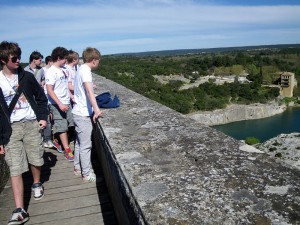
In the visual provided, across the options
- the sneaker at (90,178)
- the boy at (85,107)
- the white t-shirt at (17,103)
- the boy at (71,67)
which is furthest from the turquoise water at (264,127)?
the white t-shirt at (17,103)

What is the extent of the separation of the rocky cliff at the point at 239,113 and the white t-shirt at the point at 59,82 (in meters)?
55.6

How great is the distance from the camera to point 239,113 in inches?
2522

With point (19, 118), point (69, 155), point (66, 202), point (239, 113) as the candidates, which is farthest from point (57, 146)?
point (239, 113)

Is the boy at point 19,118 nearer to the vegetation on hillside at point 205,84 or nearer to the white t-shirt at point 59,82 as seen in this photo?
the white t-shirt at point 59,82

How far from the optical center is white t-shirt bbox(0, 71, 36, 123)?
2607 millimetres

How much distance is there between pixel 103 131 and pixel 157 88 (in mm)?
59822

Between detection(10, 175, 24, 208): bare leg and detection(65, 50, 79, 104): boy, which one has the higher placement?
detection(65, 50, 79, 104): boy

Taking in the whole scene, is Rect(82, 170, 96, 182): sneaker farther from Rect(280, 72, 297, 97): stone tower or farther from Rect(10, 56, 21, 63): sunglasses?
Rect(280, 72, 297, 97): stone tower

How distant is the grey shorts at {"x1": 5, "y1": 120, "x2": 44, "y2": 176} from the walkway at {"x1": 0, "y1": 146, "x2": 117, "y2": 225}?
15.6 inches

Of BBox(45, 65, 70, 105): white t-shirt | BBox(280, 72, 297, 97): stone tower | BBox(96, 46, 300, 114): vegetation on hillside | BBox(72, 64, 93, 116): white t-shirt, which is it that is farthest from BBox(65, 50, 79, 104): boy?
BBox(280, 72, 297, 97): stone tower

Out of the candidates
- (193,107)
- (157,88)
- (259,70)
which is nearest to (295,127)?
(193,107)

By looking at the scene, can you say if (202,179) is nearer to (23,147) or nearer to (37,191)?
(23,147)

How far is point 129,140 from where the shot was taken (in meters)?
2.47

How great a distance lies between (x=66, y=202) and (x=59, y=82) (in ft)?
5.27
